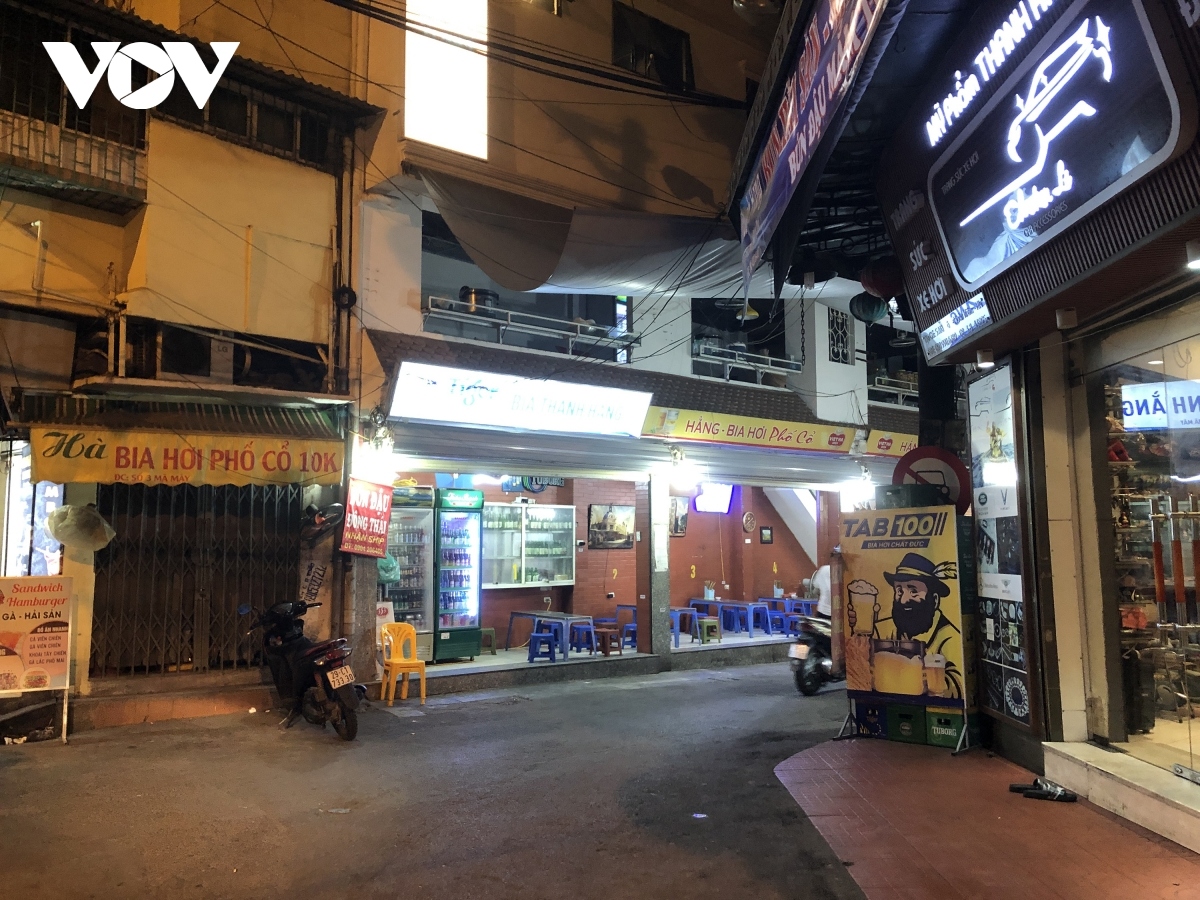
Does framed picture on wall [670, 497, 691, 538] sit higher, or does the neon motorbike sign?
the neon motorbike sign

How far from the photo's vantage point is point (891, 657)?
25.8 feet

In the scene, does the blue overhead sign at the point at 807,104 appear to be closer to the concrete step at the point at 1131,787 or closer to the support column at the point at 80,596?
the concrete step at the point at 1131,787

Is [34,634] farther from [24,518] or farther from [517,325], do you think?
[517,325]

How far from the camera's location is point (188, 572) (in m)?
9.46

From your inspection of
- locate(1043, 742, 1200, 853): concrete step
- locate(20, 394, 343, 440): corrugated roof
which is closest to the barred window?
locate(20, 394, 343, 440): corrugated roof

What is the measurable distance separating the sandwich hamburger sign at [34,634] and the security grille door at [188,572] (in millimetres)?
947

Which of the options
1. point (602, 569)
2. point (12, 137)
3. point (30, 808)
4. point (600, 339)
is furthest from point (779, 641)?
point (12, 137)

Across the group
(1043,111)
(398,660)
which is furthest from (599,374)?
(1043,111)

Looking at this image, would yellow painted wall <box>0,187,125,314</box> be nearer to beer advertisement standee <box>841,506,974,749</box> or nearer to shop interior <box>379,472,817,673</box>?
shop interior <box>379,472,817,673</box>

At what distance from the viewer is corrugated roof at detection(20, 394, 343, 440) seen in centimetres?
854

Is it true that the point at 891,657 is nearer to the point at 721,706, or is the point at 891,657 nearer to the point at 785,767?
the point at 785,767

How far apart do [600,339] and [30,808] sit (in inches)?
343

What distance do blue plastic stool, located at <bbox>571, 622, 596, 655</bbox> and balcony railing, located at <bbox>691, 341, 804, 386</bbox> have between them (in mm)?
4727
